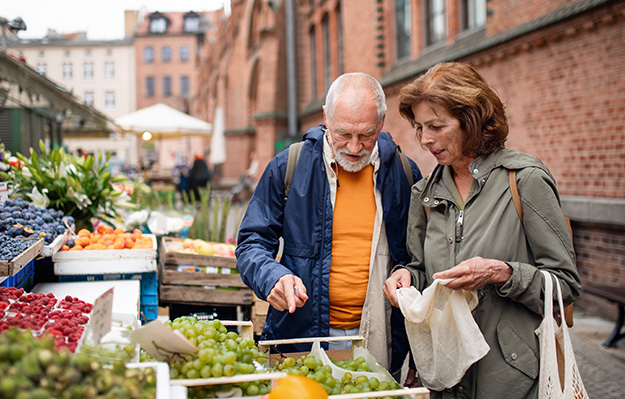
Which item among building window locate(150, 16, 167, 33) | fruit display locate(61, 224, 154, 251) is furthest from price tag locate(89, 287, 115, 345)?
building window locate(150, 16, 167, 33)

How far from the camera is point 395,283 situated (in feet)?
7.30

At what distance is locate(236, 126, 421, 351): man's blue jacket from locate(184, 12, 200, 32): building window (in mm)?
62612

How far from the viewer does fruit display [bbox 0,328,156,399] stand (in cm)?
107

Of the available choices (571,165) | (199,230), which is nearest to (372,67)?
(571,165)

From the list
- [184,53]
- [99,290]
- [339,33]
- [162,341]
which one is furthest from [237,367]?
[184,53]

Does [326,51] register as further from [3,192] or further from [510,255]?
[510,255]

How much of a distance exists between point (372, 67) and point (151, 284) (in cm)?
921

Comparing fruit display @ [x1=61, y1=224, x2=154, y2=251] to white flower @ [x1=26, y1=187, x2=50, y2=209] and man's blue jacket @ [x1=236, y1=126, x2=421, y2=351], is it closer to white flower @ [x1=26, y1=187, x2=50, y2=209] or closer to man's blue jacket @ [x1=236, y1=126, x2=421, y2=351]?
white flower @ [x1=26, y1=187, x2=50, y2=209]

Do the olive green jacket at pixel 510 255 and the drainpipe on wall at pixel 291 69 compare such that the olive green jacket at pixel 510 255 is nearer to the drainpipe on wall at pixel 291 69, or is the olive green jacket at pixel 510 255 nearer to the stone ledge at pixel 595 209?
the stone ledge at pixel 595 209

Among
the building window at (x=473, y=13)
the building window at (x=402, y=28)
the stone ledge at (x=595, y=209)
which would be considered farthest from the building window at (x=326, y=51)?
the stone ledge at (x=595, y=209)

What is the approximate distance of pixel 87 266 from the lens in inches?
126

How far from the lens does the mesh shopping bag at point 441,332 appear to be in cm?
198

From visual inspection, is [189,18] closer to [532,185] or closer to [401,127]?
[401,127]

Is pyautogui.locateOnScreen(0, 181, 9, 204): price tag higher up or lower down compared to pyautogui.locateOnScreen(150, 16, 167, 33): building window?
lower down
